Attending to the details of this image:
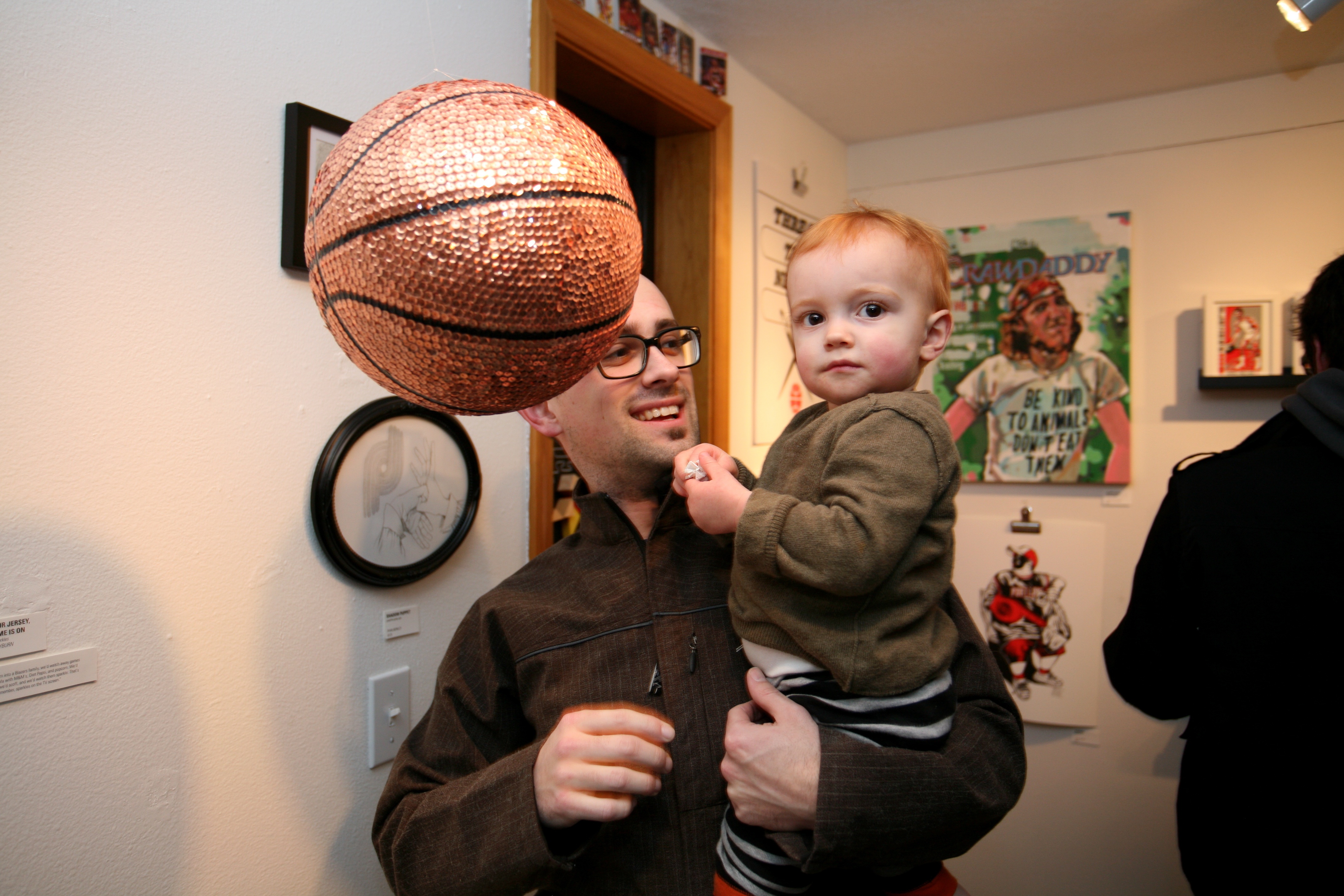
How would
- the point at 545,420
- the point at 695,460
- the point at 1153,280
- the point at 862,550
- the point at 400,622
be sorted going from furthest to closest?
the point at 1153,280, the point at 400,622, the point at 545,420, the point at 695,460, the point at 862,550

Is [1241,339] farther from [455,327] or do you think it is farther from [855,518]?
[455,327]

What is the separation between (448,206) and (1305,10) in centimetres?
223

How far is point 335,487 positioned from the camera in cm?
126

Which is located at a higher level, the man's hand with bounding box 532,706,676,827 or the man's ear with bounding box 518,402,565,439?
the man's ear with bounding box 518,402,565,439

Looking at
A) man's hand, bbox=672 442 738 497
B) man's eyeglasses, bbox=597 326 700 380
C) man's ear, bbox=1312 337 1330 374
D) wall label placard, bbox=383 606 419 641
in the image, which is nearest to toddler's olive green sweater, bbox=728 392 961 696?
man's hand, bbox=672 442 738 497

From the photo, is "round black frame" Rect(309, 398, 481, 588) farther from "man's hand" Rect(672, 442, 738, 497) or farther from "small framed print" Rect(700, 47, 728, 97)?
"small framed print" Rect(700, 47, 728, 97)

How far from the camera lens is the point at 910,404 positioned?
928 mm

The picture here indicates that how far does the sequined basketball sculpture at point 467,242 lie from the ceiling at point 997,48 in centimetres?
189

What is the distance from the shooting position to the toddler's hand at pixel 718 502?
915 millimetres

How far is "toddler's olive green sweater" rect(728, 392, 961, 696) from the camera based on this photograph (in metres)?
0.83

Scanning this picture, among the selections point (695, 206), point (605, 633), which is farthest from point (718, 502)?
point (695, 206)

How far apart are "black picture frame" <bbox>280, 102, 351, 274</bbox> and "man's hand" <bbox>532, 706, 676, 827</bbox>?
85 centimetres

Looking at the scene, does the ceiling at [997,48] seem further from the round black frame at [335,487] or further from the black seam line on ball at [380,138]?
the black seam line on ball at [380,138]

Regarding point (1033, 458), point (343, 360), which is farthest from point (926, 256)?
point (1033, 458)
